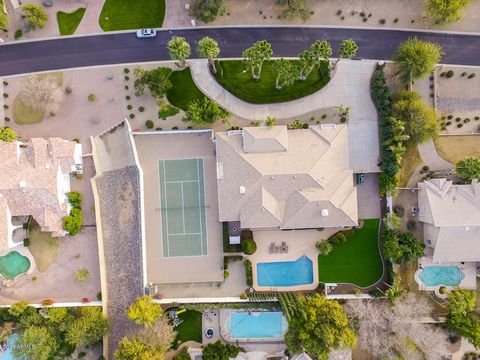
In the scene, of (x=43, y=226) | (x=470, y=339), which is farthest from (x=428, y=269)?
(x=43, y=226)

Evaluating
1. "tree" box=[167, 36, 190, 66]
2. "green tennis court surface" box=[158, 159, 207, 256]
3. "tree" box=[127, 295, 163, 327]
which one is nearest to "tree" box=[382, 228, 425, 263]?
"green tennis court surface" box=[158, 159, 207, 256]

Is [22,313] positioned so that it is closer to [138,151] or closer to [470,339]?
[138,151]

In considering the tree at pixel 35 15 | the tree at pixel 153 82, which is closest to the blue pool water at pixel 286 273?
the tree at pixel 153 82

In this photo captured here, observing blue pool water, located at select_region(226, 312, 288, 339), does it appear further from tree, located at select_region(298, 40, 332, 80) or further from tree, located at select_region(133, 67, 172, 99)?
tree, located at select_region(298, 40, 332, 80)

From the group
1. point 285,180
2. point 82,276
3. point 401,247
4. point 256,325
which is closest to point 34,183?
point 82,276

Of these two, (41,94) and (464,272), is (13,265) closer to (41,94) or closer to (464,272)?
(41,94)
